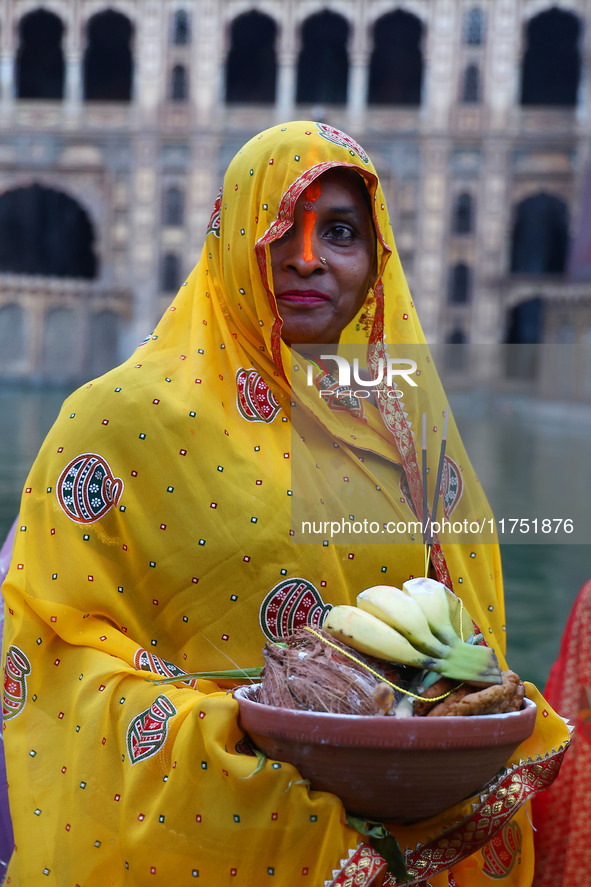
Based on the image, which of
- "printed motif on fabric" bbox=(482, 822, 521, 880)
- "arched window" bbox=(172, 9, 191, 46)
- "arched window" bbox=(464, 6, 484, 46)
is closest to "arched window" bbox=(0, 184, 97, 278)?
"arched window" bbox=(172, 9, 191, 46)

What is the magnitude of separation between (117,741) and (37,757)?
0.11 metres

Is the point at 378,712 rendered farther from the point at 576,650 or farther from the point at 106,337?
the point at 106,337

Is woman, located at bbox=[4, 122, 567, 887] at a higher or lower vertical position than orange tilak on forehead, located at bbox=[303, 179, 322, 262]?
lower

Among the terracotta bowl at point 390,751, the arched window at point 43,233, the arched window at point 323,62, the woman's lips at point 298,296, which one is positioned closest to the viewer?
the terracotta bowl at point 390,751

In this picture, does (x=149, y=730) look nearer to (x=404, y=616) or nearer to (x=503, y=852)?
(x=404, y=616)

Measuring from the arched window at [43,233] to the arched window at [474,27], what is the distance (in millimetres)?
6949

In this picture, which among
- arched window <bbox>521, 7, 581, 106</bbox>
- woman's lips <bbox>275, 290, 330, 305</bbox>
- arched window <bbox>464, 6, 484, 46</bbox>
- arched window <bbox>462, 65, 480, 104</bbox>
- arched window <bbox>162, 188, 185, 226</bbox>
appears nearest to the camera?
woman's lips <bbox>275, 290, 330, 305</bbox>

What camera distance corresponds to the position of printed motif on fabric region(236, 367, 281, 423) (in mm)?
1013

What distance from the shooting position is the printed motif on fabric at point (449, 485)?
43.6 inches

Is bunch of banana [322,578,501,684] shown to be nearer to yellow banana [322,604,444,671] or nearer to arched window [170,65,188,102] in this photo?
yellow banana [322,604,444,671]

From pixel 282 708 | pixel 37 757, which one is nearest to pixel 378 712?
pixel 282 708

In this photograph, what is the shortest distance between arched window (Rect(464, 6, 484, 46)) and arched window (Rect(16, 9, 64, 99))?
7.02 m

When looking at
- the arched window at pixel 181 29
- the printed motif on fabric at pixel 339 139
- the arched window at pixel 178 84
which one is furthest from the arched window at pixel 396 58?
the printed motif on fabric at pixel 339 139

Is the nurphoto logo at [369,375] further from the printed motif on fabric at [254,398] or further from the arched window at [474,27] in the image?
the arched window at [474,27]
